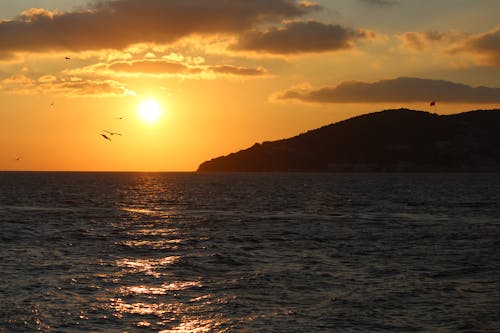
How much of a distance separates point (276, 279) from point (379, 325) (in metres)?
10.8

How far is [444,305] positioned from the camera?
29.5 metres

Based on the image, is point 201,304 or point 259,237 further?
point 259,237

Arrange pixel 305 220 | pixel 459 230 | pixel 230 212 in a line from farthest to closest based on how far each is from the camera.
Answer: pixel 230 212 → pixel 305 220 → pixel 459 230

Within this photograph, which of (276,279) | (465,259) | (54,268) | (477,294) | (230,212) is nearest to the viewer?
(477,294)

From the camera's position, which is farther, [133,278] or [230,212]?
[230,212]

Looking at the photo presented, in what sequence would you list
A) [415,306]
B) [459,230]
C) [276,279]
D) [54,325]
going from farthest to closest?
[459,230], [276,279], [415,306], [54,325]

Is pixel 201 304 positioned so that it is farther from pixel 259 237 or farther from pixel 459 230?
pixel 459 230

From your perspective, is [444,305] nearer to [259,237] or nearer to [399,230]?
[259,237]

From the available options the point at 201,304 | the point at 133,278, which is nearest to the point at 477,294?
the point at 201,304

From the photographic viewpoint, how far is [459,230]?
64.6 metres

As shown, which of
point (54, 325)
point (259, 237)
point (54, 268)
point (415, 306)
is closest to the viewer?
point (54, 325)

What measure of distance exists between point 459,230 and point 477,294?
34.3m

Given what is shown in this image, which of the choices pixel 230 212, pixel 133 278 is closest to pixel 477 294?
pixel 133 278

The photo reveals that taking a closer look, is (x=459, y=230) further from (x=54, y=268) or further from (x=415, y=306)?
(x=54, y=268)
